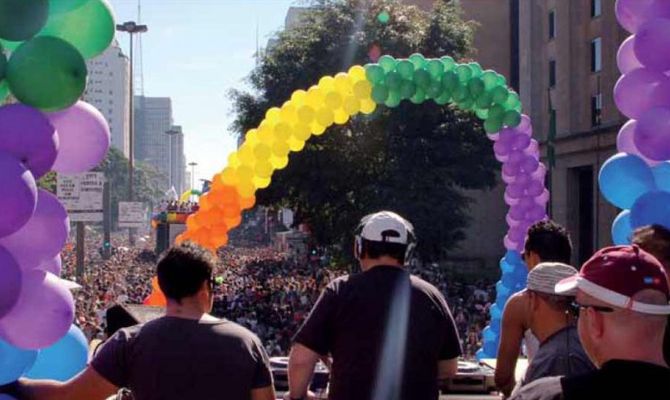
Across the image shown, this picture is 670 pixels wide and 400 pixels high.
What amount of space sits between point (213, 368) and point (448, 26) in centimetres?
2814

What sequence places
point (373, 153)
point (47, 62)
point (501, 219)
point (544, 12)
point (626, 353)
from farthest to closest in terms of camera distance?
point (501, 219) < point (544, 12) < point (373, 153) < point (47, 62) < point (626, 353)

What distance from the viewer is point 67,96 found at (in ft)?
12.9

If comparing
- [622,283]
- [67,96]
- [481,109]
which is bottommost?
[622,283]

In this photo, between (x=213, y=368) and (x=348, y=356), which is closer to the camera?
(x=213, y=368)

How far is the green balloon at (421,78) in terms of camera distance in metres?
10.4

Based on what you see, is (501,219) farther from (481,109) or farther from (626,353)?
(626,353)

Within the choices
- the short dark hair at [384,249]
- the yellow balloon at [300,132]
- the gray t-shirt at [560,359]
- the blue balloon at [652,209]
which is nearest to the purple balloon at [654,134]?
the blue balloon at [652,209]

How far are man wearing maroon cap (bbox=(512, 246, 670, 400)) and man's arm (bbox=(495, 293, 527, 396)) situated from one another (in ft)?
5.24

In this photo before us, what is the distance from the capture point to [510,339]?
3930 millimetres

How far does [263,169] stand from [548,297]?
8206 millimetres

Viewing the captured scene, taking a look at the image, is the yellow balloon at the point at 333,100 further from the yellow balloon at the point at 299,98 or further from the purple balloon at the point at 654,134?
the purple balloon at the point at 654,134

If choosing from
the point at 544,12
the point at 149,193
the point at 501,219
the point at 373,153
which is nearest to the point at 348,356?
the point at 373,153

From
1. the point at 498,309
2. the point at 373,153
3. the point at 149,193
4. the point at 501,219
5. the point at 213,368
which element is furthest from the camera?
the point at 149,193

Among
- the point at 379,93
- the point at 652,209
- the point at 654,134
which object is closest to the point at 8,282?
the point at 652,209
